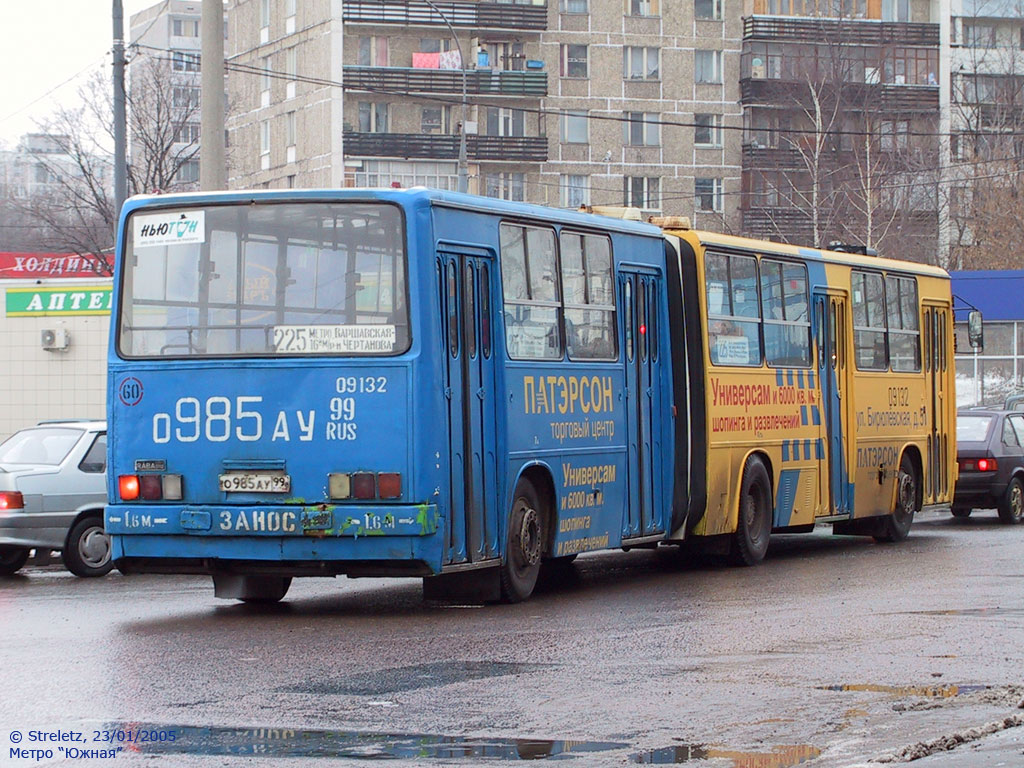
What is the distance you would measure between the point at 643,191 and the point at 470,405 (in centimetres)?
6127

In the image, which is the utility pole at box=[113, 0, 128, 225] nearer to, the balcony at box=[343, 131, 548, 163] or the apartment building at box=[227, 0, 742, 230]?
the apartment building at box=[227, 0, 742, 230]

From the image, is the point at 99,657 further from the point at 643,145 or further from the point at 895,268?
the point at 643,145

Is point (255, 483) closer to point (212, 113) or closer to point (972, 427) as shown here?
point (212, 113)

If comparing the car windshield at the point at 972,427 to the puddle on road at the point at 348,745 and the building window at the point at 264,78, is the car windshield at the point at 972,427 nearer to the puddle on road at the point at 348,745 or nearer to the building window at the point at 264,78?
the puddle on road at the point at 348,745

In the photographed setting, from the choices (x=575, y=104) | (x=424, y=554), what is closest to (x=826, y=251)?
(x=424, y=554)

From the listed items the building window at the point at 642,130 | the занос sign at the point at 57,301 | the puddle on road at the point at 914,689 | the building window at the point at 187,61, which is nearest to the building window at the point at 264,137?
the building window at the point at 187,61

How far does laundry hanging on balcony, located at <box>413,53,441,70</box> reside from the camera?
224 ft

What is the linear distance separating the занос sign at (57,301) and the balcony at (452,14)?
40783 mm

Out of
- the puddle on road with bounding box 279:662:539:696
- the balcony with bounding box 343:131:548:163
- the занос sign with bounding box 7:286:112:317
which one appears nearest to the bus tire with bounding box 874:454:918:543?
the puddle on road with bounding box 279:662:539:696

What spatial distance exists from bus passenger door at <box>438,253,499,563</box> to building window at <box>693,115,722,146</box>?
6113cm

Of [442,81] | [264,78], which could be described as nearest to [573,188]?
[442,81]

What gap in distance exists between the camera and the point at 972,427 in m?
25.2

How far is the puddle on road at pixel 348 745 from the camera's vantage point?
7.33m

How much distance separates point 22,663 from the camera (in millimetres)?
10172
